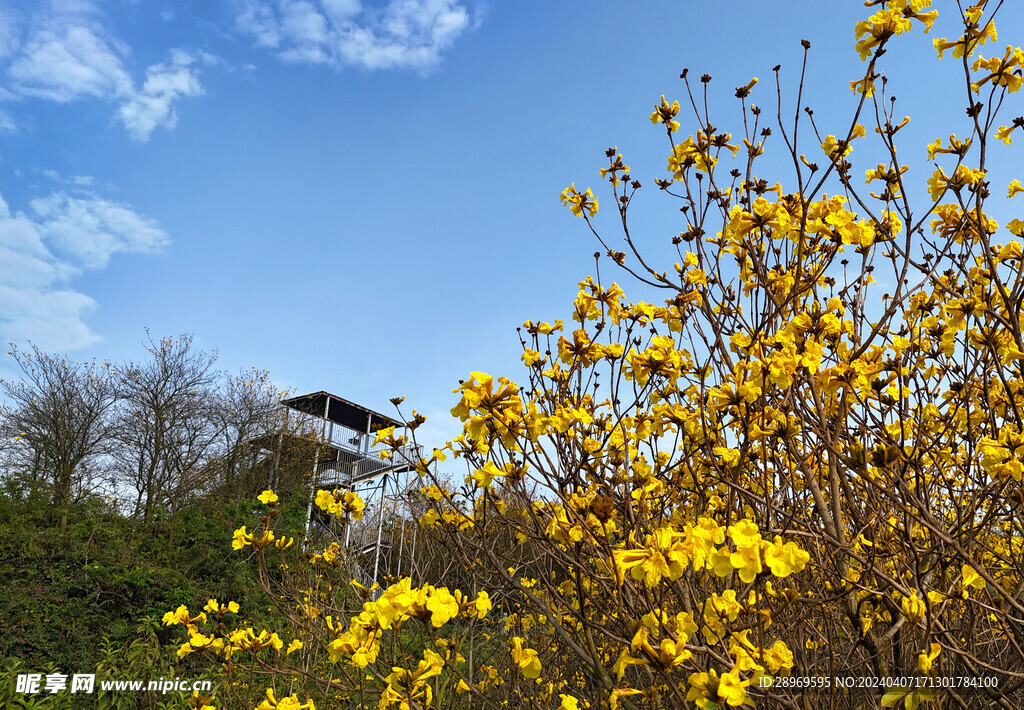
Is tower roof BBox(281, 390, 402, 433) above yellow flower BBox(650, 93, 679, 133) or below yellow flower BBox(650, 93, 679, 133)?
above

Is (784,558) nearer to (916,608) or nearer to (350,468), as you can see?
(916,608)

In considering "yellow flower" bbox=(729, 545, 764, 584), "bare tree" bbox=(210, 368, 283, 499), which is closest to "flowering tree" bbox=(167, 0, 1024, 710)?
"yellow flower" bbox=(729, 545, 764, 584)

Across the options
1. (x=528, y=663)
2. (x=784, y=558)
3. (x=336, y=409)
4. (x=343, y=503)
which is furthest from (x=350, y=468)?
(x=784, y=558)

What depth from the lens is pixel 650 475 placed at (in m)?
2.34

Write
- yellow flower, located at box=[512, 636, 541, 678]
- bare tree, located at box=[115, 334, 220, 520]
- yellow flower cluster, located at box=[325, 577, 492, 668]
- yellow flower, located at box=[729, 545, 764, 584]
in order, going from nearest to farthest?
yellow flower, located at box=[729, 545, 764, 584] → yellow flower cluster, located at box=[325, 577, 492, 668] → yellow flower, located at box=[512, 636, 541, 678] → bare tree, located at box=[115, 334, 220, 520]

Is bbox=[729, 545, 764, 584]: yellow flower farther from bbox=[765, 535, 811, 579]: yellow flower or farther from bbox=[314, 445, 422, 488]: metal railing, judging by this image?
bbox=[314, 445, 422, 488]: metal railing

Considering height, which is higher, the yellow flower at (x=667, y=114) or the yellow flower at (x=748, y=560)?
the yellow flower at (x=667, y=114)

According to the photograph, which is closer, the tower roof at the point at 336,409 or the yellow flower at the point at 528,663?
the yellow flower at the point at 528,663

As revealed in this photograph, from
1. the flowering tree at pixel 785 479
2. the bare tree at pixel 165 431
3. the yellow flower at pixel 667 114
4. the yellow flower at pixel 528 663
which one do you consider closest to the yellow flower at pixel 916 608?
the flowering tree at pixel 785 479

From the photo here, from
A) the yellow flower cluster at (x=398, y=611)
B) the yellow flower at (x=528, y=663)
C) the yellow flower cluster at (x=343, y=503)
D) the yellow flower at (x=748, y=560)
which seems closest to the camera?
the yellow flower at (x=748, y=560)

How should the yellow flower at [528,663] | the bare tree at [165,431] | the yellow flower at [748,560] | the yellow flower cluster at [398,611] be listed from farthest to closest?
the bare tree at [165,431] → the yellow flower at [528,663] → the yellow flower cluster at [398,611] → the yellow flower at [748,560]

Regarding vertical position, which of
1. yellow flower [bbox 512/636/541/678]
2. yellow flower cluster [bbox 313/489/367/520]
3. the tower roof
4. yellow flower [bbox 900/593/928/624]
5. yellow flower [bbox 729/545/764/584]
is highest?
the tower roof

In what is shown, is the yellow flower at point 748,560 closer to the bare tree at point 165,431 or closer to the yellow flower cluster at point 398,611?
the yellow flower cluster at point 398,611

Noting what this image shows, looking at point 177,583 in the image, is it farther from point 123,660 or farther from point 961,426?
point 961,426
